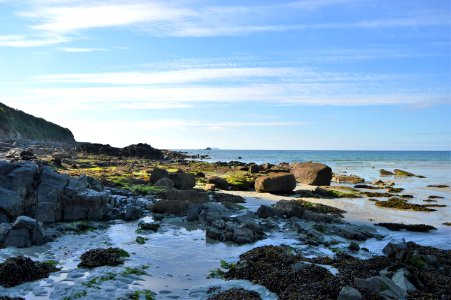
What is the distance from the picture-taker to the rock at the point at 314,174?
33.2 meters

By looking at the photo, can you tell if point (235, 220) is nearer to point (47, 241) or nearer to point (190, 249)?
point (190, 249)

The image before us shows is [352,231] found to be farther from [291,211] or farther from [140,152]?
[140,152]

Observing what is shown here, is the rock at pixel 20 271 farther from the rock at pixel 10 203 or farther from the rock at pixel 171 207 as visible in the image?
the rock at pixel 171 207

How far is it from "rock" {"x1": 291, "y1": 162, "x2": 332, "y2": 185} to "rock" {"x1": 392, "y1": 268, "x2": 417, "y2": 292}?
78.2 ft

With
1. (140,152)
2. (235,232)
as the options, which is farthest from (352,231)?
(140,152)

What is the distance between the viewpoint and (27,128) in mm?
90188

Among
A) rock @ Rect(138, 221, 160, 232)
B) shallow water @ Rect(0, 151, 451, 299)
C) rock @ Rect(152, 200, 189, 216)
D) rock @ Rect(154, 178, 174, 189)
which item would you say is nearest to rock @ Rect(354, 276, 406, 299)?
shallow water @ Rect(0, 151, 451, 299)

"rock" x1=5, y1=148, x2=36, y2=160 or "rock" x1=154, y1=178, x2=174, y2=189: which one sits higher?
"rock" x1=5, y1=148, x2=36, y2=160

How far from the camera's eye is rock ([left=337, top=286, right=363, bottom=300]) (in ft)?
25.0

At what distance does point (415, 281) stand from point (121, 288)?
22.5 feet

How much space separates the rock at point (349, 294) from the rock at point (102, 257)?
5646 mm

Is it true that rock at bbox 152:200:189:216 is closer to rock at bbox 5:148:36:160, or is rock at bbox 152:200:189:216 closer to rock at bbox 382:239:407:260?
rock at bbox 382:239:407:260

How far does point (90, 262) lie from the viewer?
1000 cm

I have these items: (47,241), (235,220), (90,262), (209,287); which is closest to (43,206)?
(47,241)
